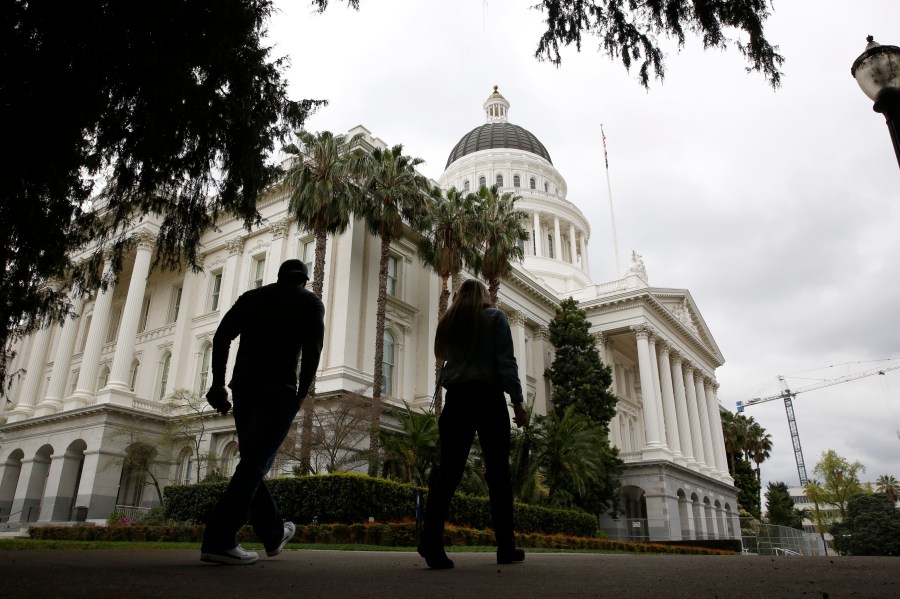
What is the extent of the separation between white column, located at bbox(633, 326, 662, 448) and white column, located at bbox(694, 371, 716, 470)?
1200 cm

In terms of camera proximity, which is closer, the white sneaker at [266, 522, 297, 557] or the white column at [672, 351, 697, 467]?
the white sneaker at [266, 522, 297, 557]

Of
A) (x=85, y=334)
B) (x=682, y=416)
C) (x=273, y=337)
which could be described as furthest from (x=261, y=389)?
(x=682, y=416)

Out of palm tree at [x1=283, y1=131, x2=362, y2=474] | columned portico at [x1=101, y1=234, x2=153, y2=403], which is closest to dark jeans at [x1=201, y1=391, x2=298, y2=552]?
palm tree at [x1=283, y1=131, x2=362, y2=474]

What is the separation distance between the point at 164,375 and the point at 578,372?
2306 cm

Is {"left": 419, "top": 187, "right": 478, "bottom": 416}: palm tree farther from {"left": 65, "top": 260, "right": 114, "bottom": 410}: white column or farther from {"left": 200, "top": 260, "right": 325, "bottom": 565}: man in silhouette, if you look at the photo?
{"left": 200, "top": 260, "right": 325, "bottom": 565}: man in silhouette

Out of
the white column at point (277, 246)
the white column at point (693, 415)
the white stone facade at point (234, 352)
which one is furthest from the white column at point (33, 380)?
the white column at point (693, 415)

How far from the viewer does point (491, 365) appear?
479 centimetres

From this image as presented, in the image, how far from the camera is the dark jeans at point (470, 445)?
15.2 feet

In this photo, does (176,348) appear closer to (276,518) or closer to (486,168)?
(276,518)

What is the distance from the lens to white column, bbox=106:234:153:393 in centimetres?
3100

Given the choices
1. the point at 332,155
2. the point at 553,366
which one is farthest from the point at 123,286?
the point at 553,366

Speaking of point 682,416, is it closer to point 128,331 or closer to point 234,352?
point 234,352

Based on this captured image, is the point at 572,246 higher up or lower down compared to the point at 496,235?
higher up

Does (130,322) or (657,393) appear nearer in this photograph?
(130,322)
